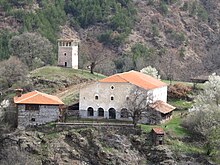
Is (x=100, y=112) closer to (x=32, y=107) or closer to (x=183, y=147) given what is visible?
(x=32, y=107)

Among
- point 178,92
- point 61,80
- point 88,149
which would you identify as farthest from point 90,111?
point 178,92

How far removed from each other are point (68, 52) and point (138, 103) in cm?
2288

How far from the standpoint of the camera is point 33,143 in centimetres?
7444

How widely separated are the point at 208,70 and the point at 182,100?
209 feet

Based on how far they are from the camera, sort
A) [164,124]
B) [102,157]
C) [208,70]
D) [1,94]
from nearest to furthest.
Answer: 1. [102,157]
2. [164,124]
3. [1,94]
4. [208,70]

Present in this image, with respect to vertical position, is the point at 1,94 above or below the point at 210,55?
below

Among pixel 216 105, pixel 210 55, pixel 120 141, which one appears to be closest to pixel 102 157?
pixel 120 141

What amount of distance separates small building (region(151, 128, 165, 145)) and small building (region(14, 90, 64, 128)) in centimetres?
1170

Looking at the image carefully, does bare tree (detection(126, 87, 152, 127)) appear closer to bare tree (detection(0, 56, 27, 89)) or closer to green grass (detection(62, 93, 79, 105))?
green grass (detection(62, 93, 79, 105))

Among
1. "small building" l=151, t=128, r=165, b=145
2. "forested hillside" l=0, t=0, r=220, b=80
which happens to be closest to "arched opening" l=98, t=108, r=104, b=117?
"small building" l=151, t=128, r=165, b=145

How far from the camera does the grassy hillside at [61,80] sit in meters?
89.3

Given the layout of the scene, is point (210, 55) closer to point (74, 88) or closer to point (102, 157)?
point (74, 88)

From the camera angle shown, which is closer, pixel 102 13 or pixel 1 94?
pixel 1 94

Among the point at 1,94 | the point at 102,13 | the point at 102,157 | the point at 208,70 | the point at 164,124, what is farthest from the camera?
the point at 102,13
